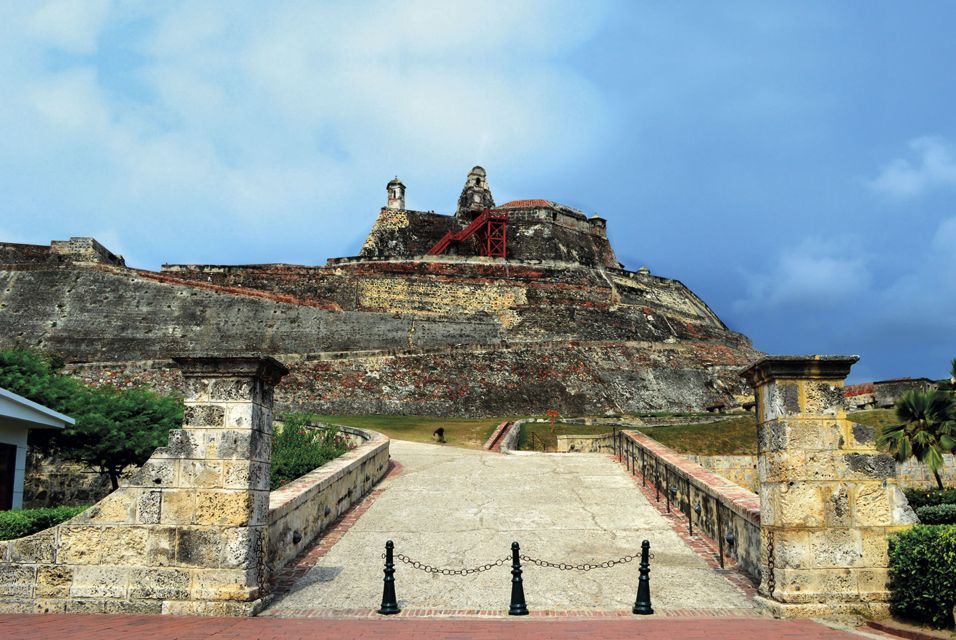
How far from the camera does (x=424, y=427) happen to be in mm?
25344

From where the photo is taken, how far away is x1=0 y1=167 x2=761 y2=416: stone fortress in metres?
31.9

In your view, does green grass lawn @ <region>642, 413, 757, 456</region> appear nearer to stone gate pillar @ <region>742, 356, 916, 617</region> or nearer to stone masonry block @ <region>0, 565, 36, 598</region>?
stone gate pillar @ <region>742, 356, 916, 617</region>

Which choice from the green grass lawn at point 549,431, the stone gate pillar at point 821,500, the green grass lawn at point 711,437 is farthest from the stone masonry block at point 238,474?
the green grass lawn at point 711,437

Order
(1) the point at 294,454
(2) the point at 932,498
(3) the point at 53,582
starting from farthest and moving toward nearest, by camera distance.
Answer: (2) the point at 932,498 < (1) the point at 294,454 < (3) the point at 53,582

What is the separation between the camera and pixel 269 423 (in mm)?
7574

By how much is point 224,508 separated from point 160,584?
89cm

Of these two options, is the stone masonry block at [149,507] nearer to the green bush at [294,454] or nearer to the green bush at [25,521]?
the green bush at [25,521]

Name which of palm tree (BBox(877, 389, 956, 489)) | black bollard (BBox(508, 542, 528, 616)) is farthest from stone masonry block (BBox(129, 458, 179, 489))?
palm tree (BBox(877, 389, 956, 489))

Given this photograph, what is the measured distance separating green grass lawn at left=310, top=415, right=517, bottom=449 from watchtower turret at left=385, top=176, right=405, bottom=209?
27.2 metres

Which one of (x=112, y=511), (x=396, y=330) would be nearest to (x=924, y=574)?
(x=112, y=511)

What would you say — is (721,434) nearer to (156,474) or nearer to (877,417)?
(877,417)

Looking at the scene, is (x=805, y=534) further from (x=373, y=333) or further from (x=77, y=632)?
(x=373, y=333)

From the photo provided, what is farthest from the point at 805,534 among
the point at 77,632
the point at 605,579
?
the point at 77,632

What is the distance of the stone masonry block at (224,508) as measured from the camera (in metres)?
6.85
